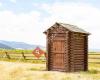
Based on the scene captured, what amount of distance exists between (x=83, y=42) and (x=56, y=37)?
2.76 metres

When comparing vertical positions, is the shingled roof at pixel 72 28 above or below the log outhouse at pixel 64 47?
above

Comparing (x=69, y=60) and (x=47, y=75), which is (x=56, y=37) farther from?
(x=47, y=75)

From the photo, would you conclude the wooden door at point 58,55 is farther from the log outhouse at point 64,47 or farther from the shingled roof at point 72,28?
the shingled roof at point 72,28

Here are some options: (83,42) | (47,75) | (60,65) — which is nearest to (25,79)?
(47,75)

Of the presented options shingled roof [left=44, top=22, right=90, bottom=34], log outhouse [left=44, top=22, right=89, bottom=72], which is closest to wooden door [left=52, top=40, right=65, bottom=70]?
log outhouse [left=44, top=22, right=89, bottom=72]

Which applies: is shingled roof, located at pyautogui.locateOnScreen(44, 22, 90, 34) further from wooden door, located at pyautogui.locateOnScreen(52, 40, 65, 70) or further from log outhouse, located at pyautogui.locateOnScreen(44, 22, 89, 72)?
wooden door, located at pyautogui.locateOnScreen(52, 40, 65, 70)

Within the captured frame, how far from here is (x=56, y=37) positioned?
32406mm

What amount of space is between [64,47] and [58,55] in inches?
34.1

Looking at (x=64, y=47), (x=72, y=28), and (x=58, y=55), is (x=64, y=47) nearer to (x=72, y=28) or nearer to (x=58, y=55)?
(x=58, y=55)

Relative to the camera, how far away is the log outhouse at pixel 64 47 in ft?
104

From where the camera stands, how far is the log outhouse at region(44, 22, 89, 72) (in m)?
31.8

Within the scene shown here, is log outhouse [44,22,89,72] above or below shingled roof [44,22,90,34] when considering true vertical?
below

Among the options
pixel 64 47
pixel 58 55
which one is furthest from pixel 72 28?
pixel 58 55

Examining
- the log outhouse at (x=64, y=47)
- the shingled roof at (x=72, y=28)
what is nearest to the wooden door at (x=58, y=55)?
the log outhouse at (x=64, y=47)
